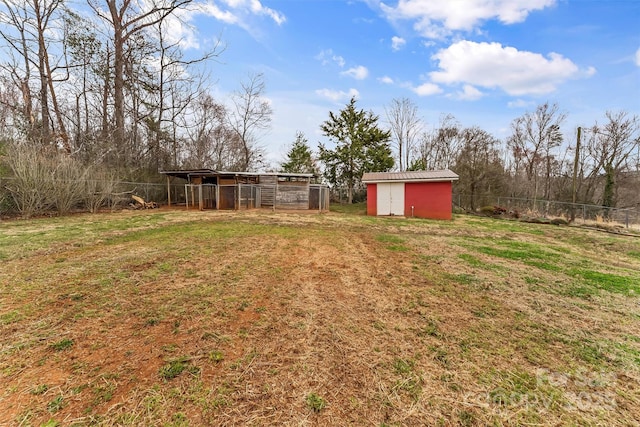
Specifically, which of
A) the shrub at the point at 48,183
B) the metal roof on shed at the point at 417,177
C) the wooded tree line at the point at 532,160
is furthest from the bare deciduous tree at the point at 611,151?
the shrub at the point at 48,183

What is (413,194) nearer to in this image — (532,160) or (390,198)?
(390,198)

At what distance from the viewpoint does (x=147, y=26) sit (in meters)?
15.9

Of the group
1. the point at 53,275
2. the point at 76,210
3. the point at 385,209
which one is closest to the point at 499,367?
the point at 53,275

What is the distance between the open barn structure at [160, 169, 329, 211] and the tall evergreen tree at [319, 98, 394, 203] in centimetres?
657

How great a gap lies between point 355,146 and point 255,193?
10.2 metres

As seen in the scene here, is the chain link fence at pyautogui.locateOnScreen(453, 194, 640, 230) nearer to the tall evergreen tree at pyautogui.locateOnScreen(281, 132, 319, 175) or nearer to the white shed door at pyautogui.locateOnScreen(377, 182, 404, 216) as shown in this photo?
the white shed door at pyautogui.locateOnScreen(377, 182, 404, 216)

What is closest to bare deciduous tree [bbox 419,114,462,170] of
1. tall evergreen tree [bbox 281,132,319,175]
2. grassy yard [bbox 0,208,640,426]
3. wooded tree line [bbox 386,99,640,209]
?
wooded tree line [bbox 386,99,640,209]

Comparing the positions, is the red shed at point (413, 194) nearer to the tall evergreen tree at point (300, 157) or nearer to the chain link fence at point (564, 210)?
the chain link fence at point (564, 210)

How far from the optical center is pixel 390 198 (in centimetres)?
1456

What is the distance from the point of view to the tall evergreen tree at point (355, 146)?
21.5m

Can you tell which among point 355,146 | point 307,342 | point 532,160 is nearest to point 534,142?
point 532,160

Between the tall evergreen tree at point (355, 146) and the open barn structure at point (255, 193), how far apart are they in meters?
6.57

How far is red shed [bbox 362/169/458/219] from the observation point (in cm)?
1364

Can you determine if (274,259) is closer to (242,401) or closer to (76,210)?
(242,401)
